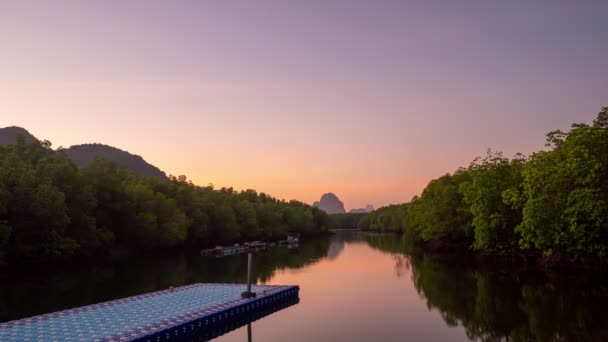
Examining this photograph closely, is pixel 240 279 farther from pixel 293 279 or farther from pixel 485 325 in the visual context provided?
pixel 485 325

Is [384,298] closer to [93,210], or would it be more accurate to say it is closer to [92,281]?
[92,281]

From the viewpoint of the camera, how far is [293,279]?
41.8 m

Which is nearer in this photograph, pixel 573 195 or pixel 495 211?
pixel 573 195

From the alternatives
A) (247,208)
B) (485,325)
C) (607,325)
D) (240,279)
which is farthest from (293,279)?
(247,208)

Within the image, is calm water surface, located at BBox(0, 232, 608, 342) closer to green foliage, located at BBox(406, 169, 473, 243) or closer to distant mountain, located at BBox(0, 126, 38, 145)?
green foliage, located at BBox(406, 169, 473, 243)

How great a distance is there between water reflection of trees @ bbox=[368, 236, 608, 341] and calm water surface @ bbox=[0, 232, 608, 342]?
0.16ft

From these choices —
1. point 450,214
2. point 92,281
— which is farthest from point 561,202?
point 92,281

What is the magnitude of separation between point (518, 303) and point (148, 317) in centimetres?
2024

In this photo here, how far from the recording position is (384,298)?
32781 millimetres

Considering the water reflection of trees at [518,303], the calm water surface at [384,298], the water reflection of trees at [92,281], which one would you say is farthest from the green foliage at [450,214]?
the water reflection of trees at [92,281]

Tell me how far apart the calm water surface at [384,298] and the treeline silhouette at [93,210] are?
4.51 meters

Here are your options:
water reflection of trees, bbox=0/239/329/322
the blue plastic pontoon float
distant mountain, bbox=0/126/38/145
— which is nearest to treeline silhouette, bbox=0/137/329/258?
water reflection of trees, bbox=0/239/329/322

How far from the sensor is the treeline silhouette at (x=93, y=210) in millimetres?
49750

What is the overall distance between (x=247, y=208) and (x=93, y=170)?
54.5 metres
